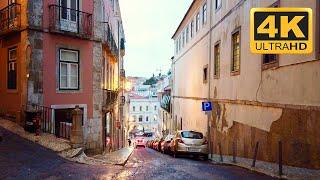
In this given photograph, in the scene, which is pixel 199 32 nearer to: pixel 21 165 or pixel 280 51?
pixel 21 165

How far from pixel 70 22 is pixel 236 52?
728cm

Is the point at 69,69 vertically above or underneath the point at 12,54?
underneath

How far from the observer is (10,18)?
1834 centimetres

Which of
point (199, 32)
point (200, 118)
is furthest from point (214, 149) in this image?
point (199, 32)

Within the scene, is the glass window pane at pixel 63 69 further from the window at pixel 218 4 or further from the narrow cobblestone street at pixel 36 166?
the window at pixel 218 4

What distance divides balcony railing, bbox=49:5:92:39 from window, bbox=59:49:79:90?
0.87 m

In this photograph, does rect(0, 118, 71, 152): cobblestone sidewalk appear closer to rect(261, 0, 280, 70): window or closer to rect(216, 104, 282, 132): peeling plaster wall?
rect(216, 104, 282, 132): peeling plaster wall

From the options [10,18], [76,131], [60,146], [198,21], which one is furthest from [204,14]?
[60,146]

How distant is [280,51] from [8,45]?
13838 millimetres

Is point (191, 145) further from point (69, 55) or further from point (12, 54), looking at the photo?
point (12, 54)

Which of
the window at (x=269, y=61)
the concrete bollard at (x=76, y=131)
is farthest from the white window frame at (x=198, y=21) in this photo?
the concrete bollard at (x=76, y=131)

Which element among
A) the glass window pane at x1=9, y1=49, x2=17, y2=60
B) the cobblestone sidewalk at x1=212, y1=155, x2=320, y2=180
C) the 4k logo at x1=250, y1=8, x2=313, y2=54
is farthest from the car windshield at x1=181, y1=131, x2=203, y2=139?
the 4k logo at x1=250, y1=8, x2=313, y2=54

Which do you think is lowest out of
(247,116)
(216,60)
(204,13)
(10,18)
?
(247,116)

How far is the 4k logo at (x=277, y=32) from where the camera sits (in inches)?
308
